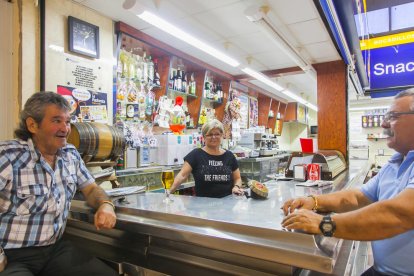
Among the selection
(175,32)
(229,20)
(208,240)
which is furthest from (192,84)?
(208,240)

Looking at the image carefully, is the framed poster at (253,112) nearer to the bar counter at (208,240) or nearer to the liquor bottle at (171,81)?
the liquor bottle at (171,81)

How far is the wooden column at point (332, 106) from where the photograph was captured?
199 inches

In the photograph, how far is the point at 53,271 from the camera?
1.56 m

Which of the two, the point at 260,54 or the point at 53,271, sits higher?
the point at 260,54

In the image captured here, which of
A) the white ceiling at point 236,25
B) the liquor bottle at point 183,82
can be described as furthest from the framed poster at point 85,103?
the liquor bottle at point 183,82

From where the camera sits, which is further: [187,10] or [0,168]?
[187,10]

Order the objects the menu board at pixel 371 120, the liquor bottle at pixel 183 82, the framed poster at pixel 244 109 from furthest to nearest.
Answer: the menu board at pixel 371 120 → the framed poster at pixel 244 109 → the liquor bottle at pixel 183 82

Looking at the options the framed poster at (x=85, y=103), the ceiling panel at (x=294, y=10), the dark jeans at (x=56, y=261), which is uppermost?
the ceiling panel at (x=294, y=10)

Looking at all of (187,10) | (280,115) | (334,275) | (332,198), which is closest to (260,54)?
(187,10)

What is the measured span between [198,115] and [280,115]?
215 inches

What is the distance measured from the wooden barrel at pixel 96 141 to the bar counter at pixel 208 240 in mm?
656

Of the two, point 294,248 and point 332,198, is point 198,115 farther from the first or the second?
point 294,248

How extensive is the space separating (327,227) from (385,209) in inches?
10.0

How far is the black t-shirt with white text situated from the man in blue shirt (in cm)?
132
